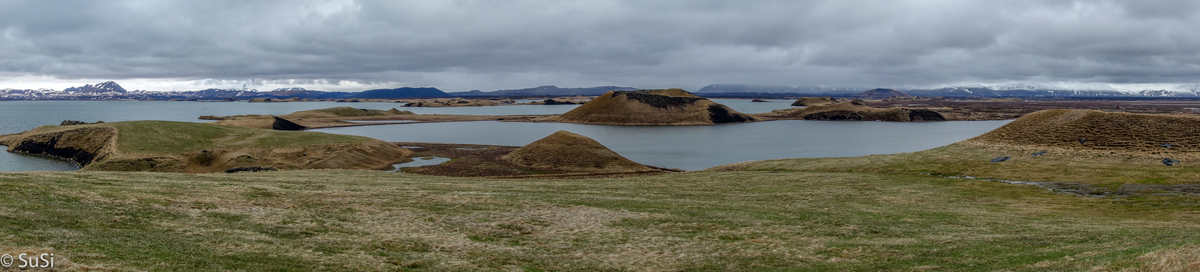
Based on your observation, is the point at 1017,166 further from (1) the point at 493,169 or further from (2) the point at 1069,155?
(1) the point at 493,169

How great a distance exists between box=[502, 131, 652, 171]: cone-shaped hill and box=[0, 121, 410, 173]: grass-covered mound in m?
16.0

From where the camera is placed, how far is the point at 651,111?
179 meters

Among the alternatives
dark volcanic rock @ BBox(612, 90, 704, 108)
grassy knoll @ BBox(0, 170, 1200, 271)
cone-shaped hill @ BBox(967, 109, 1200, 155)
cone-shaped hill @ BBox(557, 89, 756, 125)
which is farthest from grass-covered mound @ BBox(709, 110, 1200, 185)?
dark volcanic rock @ BBox(612, 90, 704, 108)

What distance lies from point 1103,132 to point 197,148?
3532 inches

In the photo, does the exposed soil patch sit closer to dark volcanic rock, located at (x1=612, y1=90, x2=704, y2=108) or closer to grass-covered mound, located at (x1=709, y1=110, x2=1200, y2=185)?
grass-covered mound, located at (x1=709, y1=110, x2=1200, y2=185)

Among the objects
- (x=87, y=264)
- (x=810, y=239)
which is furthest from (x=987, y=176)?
(x=87, y=264)

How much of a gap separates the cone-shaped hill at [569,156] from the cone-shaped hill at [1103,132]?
3849cm

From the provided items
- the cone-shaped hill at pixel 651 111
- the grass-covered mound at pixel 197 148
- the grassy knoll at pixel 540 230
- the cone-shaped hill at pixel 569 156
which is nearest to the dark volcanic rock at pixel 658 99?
the cone-shaped hill at pixel 651 111

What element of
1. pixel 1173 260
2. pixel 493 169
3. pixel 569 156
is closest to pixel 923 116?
pixel 569 156

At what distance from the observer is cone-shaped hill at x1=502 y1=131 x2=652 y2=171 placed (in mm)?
61156

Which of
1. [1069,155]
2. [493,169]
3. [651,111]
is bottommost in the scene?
[493,169]

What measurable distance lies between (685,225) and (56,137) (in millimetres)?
90317

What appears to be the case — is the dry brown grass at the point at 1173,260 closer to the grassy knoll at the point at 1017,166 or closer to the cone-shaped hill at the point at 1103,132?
the grassy knoll at the point at 1017,166

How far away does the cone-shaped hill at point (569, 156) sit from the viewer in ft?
201
